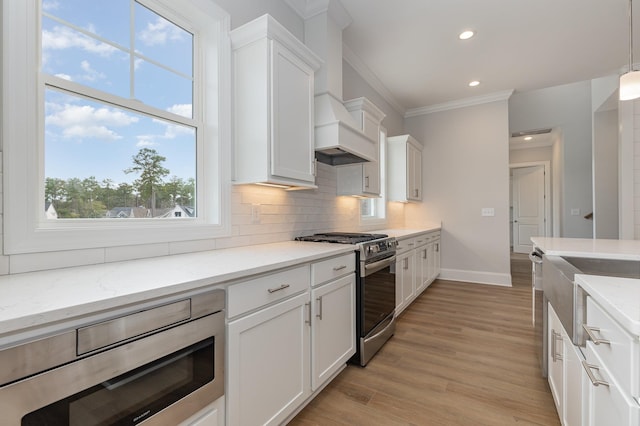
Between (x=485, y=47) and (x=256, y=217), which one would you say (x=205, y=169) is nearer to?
(x=256, y=217)

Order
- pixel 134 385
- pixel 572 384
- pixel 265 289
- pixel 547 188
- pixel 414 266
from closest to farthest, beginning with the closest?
pixel 134 385 < pixel 572 384 < pixel 265 289 < pixel 414 266 < pixel 547 188

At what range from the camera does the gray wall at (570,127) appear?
19.0 ft

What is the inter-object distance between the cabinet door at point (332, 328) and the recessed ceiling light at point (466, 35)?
2.76 metres

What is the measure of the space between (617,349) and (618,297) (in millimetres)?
141

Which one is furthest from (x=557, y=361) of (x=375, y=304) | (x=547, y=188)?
(x=547, y=188)

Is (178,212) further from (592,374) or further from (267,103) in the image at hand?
(592,374)

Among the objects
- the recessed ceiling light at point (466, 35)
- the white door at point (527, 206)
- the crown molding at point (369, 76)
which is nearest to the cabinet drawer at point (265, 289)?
the crown molding at point (369, 76)

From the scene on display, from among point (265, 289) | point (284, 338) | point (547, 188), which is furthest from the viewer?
point (547, 188)

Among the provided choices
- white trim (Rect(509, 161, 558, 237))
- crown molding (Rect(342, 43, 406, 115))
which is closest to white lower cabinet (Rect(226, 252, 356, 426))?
crown molding (Rect(342, 43, 406, 115))

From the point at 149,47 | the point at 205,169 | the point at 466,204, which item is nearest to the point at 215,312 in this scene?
the point at 205,169

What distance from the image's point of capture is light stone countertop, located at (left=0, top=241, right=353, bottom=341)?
745 mm

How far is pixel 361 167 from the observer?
10.5ft

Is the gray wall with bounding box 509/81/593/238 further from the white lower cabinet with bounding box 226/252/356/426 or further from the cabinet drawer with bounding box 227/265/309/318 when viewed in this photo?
the cabinet drawer with bounding box 227/265/309/318

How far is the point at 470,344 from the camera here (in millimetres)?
2627
